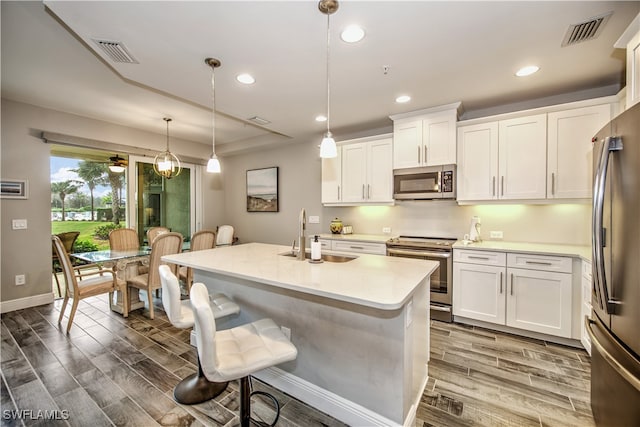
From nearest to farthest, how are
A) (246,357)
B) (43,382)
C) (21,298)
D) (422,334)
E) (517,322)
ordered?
1. (246,357)
2. (422,334)
3. (43,382)
4. (517,322)
5. (21,298)

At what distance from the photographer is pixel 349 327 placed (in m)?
1.70

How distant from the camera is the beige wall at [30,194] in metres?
3.49

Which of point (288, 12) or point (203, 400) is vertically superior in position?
point (288, 12)

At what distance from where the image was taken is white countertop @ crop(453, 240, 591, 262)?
8.48ft

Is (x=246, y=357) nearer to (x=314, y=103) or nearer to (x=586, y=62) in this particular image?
(x=314, y=103)

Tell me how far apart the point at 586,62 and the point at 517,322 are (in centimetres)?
253

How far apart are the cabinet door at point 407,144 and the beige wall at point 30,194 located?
4.65 metres

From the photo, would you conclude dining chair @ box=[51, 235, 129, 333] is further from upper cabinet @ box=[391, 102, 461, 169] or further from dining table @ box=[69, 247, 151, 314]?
upper cabinet @ box=[391, 102, 461, 169]

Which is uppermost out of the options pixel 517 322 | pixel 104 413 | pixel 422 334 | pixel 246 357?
pixel 246 357

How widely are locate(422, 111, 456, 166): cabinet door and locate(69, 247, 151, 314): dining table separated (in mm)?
3963

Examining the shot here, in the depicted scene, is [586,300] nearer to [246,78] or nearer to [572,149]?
[572,149]

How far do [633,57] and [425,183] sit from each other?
1955 mm

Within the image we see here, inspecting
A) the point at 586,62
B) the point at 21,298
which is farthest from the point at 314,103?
the point at 21,298

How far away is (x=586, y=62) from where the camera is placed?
7.69 feet
